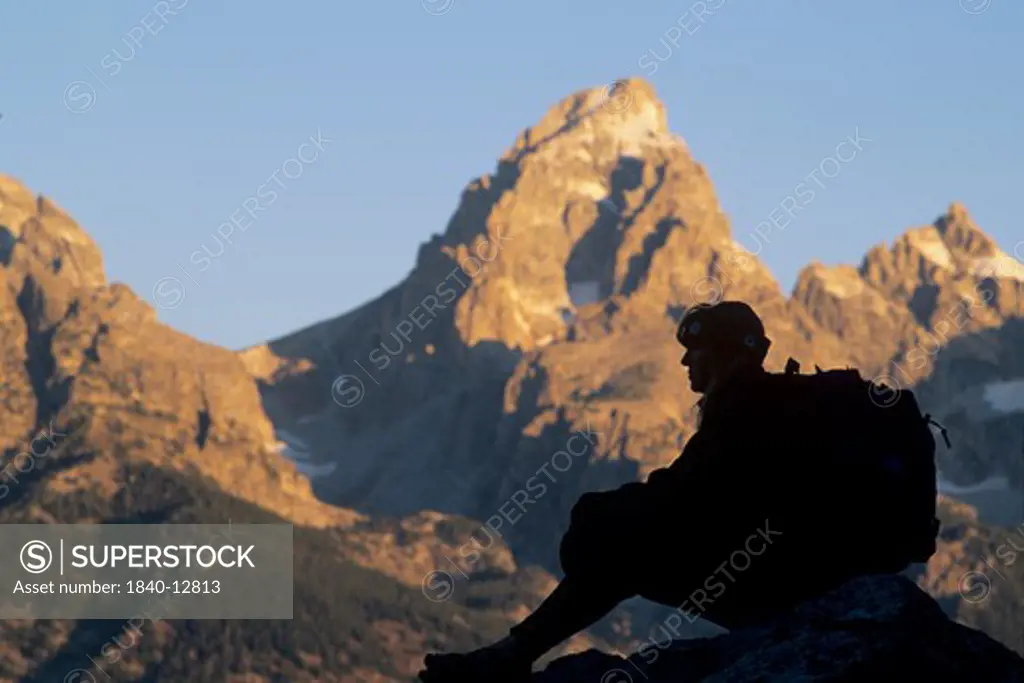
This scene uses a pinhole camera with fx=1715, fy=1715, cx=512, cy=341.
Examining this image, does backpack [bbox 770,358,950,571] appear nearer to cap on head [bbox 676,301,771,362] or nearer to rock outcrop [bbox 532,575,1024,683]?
cap on head [bbox 676,301,771,362]

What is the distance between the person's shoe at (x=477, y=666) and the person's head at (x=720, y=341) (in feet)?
8.19

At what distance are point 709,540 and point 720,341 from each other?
68.5 inches

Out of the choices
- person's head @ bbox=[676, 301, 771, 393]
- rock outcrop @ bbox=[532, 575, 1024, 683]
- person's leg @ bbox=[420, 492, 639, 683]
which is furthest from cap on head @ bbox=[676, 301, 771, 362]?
rock outcrop @ bbox=[532, 575, 1024, 683]

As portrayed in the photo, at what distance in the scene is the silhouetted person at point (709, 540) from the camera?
38.3ft

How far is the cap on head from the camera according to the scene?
12812 mm

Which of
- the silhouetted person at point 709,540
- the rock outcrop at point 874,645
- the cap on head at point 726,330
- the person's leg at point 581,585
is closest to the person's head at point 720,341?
the cap on head at point 726,330

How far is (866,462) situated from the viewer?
39.6 ft

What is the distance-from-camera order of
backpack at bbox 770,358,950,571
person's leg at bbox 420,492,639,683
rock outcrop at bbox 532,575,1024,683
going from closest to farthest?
rock outcrop at bbox 532,575,1024,683 → person's leg at bbox 420,492,639,683 → backpack at bbox 770,358,950,571

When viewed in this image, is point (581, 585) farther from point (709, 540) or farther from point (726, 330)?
point (726, 330)

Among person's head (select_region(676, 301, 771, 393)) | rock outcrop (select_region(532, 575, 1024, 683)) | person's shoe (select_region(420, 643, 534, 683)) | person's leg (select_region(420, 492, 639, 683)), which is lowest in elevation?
rock outcrop (select_region(532, 575, 1024, 683))

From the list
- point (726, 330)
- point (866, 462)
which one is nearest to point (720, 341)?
point (726, 330)

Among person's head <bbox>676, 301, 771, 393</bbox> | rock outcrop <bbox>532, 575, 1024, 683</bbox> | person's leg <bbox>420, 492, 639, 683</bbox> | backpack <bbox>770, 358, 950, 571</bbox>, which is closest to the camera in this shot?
rock outcrop <bbox>532, 575, 1024, 683</bbox>

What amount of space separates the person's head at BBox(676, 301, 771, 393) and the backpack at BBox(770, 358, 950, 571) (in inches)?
20.3

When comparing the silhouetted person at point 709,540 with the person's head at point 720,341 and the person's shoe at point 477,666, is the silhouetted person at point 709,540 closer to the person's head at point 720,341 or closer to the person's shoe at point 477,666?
the person's shoe at point 477,666
